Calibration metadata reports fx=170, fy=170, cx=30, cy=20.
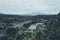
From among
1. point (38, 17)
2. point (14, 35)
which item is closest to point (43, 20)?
point (38, 17)

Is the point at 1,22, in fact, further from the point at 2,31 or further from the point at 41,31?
the point at 41,31

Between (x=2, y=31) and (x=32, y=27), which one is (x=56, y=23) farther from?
(x=2, y=31)

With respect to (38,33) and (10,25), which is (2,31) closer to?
(10,25)

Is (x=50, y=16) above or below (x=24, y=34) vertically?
above

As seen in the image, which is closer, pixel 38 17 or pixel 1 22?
pixel 38 17

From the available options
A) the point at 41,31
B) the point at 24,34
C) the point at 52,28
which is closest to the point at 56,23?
the point at 52,28

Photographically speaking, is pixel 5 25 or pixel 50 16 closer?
pixel 50 16

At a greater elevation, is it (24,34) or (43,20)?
(43,20)
